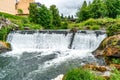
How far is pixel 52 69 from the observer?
18.2m

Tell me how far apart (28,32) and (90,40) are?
806cm

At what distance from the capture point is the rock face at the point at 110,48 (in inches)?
805

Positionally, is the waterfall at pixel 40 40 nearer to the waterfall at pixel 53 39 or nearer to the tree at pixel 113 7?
the waterfall at pixel 53 39

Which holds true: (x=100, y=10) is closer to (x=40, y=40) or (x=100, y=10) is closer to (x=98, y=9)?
(x=98, y=9)

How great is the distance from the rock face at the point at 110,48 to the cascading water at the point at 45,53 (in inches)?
32.5

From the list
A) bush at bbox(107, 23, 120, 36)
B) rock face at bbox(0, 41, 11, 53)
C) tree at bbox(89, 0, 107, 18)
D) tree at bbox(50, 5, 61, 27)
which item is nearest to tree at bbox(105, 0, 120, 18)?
tree at bbox(89, 0, 107, 18)

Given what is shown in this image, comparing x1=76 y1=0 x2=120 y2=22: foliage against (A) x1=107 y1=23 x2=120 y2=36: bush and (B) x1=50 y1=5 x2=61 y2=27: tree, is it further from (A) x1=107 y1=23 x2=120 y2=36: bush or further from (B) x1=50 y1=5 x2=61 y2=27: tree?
(A) x1=107 y1=23 x2=120 y2=36: bush

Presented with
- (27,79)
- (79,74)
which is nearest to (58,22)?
(27,79)

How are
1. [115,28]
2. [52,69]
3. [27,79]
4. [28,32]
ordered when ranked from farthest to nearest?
[28,32]
[115,28]
[52,69]
[27,79]

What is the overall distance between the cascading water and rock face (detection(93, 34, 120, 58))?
82 cm

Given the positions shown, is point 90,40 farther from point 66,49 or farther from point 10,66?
point 10,66

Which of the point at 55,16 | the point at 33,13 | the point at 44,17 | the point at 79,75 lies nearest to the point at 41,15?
the point at 44,17

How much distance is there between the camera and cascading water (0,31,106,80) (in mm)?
17859

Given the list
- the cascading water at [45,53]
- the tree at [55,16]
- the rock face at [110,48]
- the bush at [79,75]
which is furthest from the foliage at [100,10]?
the bush at [79,75]
